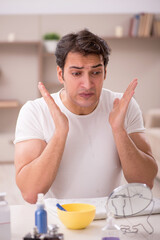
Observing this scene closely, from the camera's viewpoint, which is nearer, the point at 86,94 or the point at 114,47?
the point at 86,94

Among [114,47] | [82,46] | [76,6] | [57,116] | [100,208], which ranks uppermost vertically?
[76,6]

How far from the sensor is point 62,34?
5574 millimetres

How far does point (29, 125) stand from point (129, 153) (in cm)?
45

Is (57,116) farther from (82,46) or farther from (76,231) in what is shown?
(76,231)

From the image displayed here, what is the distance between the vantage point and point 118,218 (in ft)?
4.28

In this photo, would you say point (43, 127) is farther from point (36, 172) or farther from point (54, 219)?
point (54, 219)

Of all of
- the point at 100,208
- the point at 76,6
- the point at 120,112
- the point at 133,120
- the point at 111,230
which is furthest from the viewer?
the point at 76,6

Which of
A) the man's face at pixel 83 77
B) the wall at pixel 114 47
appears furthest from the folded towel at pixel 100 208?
the wall at pixel 114 47

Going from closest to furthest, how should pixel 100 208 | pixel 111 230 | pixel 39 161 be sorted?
pixel 111 230 → pixel 100 208 → pixel 39 161

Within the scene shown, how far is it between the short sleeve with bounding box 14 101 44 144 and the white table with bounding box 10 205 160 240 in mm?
387

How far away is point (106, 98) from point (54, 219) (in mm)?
771

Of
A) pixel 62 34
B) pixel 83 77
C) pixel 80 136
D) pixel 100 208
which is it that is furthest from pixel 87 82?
pixel 62 34

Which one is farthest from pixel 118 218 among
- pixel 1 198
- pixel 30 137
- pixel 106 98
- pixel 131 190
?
pixel 106 98

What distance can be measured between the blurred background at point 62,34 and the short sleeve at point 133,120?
3622 millimetres
